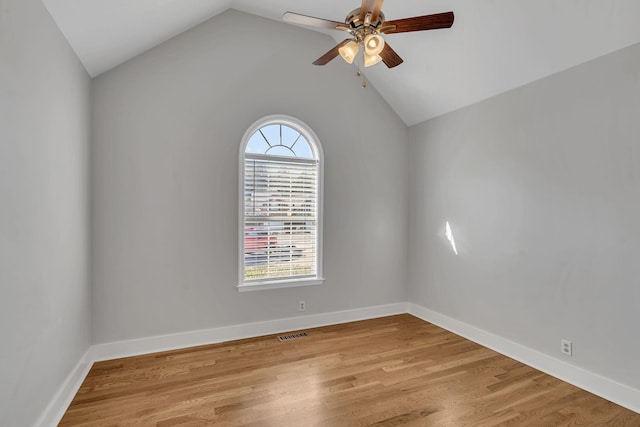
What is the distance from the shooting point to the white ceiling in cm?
220

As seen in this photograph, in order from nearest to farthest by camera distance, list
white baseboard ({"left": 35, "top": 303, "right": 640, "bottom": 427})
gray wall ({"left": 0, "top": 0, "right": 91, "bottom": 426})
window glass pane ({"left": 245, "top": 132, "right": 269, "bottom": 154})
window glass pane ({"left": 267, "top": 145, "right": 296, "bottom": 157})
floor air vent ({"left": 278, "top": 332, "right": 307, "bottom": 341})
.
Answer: gray wall ({"left": 0, "top": 0, "right": 91, "bottom": 426})
white baseboard ({"left": 35, "top": 303, "right": 640, "bottom": 427})
floor air vent ({"left": 278, "top": 332, "right": 307, "bottom": 341})
window glass pane ({"left": 245, "top": 132, "right": 269, "bottom": 154})
window glass pane ({"left": 267, "top": 145, "right": 296, "bottom": 157})

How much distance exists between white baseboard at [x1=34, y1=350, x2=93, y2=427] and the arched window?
1443mm

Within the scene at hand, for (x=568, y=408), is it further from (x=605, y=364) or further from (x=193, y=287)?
(x=193, y=287)

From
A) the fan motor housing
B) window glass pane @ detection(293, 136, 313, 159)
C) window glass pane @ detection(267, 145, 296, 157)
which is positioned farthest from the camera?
window glass pane @ detection(293, 136, 313, 159)

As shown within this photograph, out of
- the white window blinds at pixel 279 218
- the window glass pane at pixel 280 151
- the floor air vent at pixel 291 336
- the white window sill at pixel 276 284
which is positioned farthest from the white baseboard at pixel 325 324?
the window glass pane at pixel 280 151

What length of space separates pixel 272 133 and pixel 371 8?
78.4 inches

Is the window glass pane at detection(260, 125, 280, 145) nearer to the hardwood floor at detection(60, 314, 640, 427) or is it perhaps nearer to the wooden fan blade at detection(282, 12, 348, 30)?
the wooden fan blade at detection(282, 12, 348, 30)

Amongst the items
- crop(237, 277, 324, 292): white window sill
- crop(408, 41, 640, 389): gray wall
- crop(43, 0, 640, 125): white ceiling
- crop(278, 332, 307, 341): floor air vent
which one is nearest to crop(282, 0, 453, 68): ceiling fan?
crop(43, 0, 640, 125): white ceiling

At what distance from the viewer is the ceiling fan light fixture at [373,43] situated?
211 cm

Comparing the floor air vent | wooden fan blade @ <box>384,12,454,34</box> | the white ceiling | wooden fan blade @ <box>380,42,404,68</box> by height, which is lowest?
the floor air vent

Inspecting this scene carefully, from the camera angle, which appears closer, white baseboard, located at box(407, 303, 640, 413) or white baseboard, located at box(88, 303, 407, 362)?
white baseboard, located at box(407, 303, 640, 413)

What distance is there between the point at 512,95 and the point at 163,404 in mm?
3996

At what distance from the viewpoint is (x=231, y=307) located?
11.2 feet

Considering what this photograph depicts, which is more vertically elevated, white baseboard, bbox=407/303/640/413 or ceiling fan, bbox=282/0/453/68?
ceiling fan, bbox=282/0/453/68
